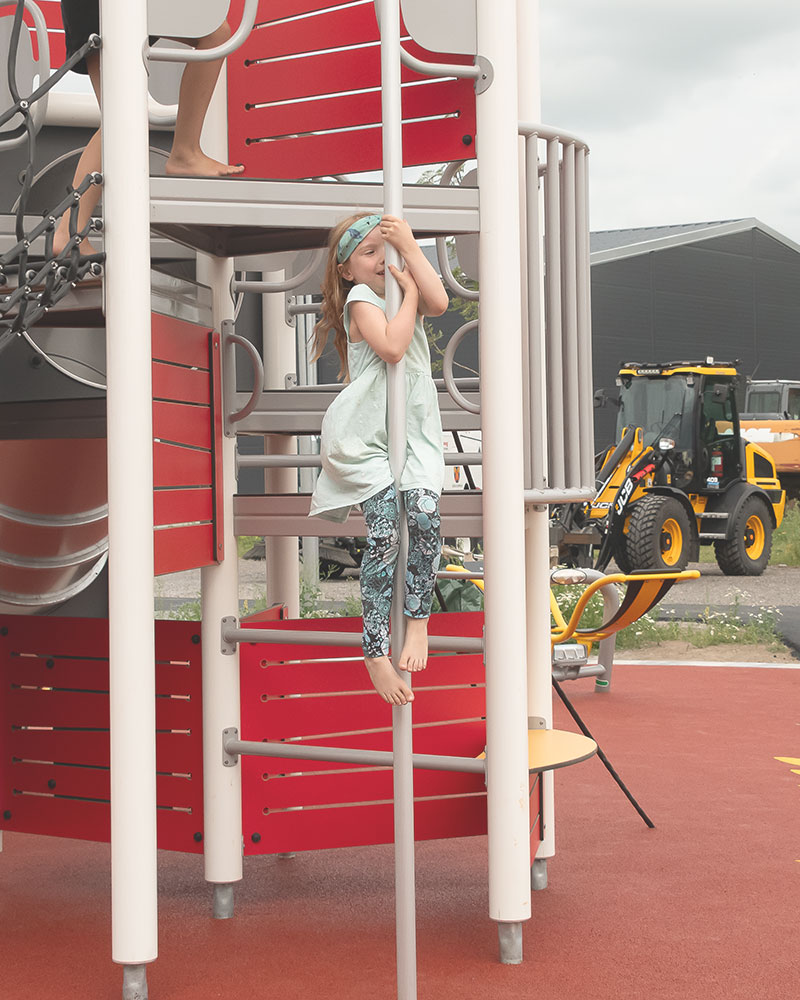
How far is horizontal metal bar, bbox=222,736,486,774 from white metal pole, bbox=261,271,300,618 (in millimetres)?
1193

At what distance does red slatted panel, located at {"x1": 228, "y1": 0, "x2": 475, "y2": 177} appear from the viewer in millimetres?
4324

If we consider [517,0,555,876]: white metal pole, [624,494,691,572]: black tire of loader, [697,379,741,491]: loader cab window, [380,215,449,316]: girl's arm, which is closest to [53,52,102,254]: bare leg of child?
[380,215,449,316]: girl's arm

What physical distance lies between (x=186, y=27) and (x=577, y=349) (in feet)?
4.98

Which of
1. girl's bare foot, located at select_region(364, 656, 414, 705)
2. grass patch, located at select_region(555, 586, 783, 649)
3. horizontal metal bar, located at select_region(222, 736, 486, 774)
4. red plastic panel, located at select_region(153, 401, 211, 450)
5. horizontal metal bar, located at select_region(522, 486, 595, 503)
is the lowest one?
grass patch, located at select_region(555, 586, 783, 649)

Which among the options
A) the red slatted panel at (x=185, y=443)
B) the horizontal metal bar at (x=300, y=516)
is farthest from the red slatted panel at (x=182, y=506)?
the horizontal metal bar at (x=300, y=516)

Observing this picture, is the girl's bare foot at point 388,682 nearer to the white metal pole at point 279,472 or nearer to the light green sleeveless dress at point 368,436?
the light green sleeveless dress at point 368,436

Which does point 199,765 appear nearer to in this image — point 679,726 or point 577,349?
point 577,349

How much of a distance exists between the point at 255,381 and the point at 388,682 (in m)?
1.32

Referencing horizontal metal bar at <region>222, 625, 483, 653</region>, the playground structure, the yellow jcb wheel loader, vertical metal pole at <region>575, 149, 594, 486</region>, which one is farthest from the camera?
the yellow jcb wheel loader

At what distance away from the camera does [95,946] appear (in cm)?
377

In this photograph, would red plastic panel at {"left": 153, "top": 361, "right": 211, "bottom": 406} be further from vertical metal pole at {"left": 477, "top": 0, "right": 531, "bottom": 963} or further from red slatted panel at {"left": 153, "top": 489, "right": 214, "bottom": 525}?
vertical metal pole at {"left": 477, "top": 0, "right": 531, "bottom": 963}

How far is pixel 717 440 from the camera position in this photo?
14422 millimetres

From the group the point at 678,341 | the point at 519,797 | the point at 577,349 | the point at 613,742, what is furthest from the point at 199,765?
the point at 678,341

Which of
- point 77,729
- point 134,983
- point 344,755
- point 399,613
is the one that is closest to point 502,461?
point 399,613
